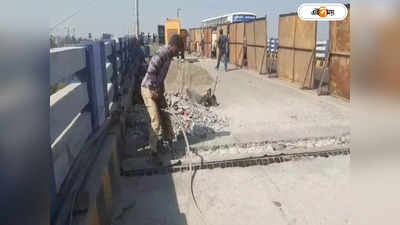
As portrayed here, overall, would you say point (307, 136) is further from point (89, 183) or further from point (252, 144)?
point (89, 183)

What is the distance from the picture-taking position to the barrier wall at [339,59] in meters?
8.51

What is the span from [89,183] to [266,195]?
1.94 metres


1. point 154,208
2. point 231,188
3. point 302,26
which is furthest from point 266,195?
point 302,26

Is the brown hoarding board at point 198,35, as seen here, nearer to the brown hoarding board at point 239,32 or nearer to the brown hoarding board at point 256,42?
the brown hoarding board at point 239,32

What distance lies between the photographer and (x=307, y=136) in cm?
578

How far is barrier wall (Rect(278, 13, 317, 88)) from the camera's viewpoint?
Answer: 10386mm

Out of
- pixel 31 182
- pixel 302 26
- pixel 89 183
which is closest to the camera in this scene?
pixel 31 182

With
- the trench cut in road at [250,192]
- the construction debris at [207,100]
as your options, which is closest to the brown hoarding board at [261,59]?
the construction debris at [207,100]

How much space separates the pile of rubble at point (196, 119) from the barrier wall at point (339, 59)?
139 inches

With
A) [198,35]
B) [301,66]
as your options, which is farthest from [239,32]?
[198,35]

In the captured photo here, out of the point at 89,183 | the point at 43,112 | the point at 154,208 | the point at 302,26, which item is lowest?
the point at 154,208

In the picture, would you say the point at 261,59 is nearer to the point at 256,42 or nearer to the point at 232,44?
the point at 256,42

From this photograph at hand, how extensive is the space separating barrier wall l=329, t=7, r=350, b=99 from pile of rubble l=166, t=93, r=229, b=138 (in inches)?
139

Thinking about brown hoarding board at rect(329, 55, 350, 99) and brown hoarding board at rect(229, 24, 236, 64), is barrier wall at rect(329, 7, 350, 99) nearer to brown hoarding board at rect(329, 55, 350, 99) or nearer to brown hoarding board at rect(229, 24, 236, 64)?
brown hoarding board at rect(329, 55, 350, 99)
